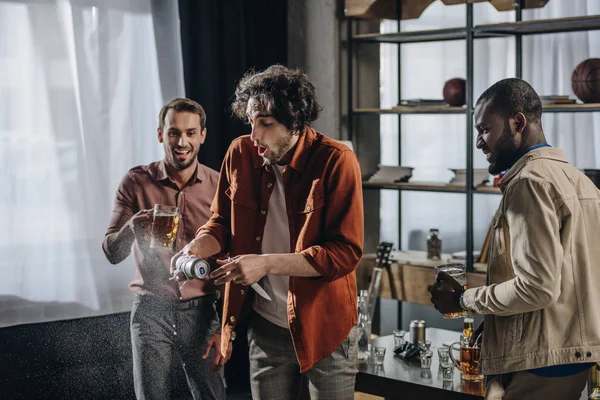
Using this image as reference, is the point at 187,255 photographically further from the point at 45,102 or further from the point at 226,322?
the point at 45,102

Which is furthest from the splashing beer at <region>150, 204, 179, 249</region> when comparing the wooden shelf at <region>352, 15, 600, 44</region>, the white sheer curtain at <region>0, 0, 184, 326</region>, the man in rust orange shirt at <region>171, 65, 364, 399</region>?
the wooden shelf at <region>352, 15, 600, 44</region>

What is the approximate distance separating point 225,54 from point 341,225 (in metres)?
2.57

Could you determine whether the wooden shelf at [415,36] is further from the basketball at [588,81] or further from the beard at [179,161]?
the beard at [179,161]

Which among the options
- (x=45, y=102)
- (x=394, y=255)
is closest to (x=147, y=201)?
(x=45, y=102)

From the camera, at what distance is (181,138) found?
10.2 ft

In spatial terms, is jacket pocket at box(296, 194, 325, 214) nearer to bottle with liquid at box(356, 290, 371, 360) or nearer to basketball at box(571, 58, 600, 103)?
bottle with liquid at box(356, 290, 371, 360)

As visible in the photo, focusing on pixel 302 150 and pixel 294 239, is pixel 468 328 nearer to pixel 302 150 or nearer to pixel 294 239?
pixel 294 239

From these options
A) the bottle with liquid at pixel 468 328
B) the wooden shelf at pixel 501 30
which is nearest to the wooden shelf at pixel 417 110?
the wooden shelf at pixel 501 30

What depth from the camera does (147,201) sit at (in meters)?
3.09

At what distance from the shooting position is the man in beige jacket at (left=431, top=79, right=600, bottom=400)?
2049mm

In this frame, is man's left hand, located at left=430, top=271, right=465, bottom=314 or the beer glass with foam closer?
→ man's left hand, located at left=430, top=271, right=465, bottom=314

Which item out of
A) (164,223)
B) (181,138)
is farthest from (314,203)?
(181,138)

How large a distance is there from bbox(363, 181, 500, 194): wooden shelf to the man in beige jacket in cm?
215

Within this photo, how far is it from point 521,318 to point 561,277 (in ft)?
0.49
